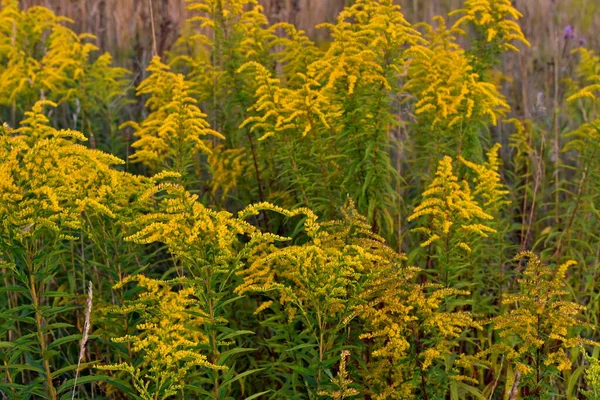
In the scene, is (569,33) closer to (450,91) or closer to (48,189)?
(450,91)

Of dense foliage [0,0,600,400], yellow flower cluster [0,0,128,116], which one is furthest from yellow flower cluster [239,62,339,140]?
yellow flower cluster [0,0,128,116]

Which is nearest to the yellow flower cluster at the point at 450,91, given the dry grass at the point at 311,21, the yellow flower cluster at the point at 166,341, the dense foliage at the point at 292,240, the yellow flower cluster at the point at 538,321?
the dense foliage at the point at 292,240

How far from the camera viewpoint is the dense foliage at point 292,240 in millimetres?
2838

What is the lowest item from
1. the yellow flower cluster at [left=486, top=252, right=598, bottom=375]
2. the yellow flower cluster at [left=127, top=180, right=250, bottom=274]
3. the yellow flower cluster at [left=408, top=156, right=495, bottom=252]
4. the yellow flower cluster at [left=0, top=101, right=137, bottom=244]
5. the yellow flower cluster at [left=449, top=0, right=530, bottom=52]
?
the yellow flower cluster at [left=486, top=252, right=598, bottom=375]

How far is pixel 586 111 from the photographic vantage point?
5164mm

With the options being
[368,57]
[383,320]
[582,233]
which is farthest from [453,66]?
[383,320]

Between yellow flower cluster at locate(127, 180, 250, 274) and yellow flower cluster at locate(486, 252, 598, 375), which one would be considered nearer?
yellow flower cluster at locate(127, 180, 250, 274)

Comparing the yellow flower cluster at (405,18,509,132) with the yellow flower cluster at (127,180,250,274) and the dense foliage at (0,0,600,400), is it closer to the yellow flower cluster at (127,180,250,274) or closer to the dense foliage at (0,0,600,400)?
the dense foliage at (0,0,600,400)

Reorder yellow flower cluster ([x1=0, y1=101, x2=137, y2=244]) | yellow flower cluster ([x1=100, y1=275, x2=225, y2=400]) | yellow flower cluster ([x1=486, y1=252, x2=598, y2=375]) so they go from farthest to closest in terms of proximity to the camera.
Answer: yellow flower cluster ([x1=486, y1=252, x2=598, y2=375]) → yellow flower cluster ([x1=0, y1=101, x2=137, y2=244]) → yellow flower cluster ([x1=100, y1=275, x2=225, y2=400])

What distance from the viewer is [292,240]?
4.17 meters

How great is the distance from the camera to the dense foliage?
2838 millimetres

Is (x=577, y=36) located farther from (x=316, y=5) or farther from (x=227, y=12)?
(x=227, y=12)

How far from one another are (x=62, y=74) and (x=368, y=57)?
2363 mm

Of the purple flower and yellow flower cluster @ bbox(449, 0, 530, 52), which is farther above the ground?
yellow flower cluster @ bbox(449, 0, 530, 52)
